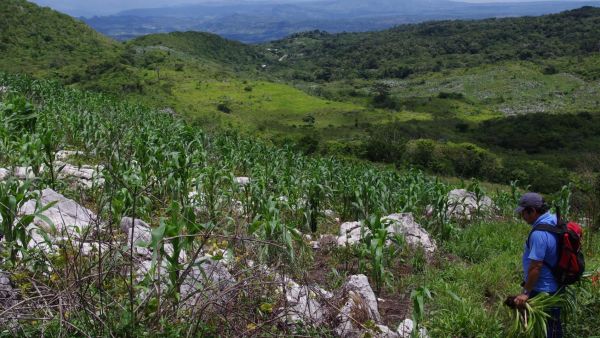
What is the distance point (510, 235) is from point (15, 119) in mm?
9129

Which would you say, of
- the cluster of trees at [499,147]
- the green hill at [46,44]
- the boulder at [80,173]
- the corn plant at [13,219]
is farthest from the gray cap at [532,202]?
the green hill at [46,44]

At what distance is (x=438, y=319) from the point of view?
5.18m

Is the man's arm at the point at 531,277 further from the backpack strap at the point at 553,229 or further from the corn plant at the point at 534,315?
the backpack strap at the point at 553,229

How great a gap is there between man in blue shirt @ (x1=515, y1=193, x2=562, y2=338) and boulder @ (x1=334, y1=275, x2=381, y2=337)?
1332 mm

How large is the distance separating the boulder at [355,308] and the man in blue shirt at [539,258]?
1332 mm

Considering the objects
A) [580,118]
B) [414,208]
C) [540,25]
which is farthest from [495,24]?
[414,208]

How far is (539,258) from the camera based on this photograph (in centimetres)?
450

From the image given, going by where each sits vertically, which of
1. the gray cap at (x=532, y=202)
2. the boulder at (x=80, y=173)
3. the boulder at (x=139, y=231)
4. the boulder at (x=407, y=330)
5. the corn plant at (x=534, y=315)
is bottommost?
the boulder at (x=407, y=330)

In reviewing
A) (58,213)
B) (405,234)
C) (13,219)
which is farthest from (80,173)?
(405,234)

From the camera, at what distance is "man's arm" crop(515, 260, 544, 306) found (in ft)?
14.9

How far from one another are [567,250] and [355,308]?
1920 millimetres

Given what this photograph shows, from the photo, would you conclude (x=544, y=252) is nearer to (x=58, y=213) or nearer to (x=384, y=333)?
(x=384, y=333)

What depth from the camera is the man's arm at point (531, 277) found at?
4.54 m

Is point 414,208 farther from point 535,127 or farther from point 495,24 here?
point 495,24
